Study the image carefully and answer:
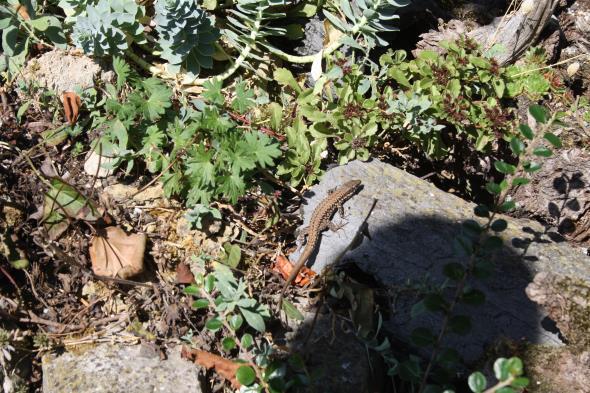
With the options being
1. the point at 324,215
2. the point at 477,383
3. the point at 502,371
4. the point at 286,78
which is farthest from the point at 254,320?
the point at 286,78

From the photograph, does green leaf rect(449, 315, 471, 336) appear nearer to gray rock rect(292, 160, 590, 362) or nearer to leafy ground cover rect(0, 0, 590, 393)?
leafy ground cover rect(0, 0, 590, 393)

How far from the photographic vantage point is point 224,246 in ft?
13.1

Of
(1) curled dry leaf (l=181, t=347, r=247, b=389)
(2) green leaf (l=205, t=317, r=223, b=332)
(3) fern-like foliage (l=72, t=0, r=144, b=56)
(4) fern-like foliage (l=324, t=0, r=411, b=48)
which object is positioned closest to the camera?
(2) green leaf (l=205, t=317, r=223, b=332)

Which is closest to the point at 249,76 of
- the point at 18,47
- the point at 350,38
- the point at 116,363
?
the point at 350,38

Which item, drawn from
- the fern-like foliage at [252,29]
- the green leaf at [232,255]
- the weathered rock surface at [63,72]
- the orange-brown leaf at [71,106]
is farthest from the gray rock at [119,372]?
the fern-like foliage at [252,29]

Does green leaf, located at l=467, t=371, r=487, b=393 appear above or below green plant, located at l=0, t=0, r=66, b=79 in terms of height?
above

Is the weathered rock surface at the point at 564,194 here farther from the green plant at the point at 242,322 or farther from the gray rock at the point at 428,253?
the green plant at the point at 242,322

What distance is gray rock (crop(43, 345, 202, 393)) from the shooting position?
10.9ft

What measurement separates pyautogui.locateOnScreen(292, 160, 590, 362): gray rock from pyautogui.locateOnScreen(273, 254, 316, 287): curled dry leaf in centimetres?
10

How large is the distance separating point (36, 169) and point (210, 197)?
50.1 inches

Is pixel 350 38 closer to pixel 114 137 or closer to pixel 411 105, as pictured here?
pixel 411 105

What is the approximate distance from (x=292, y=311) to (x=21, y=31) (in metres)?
3.00

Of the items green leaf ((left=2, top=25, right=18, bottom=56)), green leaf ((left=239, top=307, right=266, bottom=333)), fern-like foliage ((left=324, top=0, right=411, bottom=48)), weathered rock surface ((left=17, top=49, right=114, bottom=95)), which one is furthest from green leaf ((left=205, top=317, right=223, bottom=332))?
green leaf ((left=2, top=25, right=18, bottom=56))

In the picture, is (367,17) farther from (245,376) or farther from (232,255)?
(245,376)
